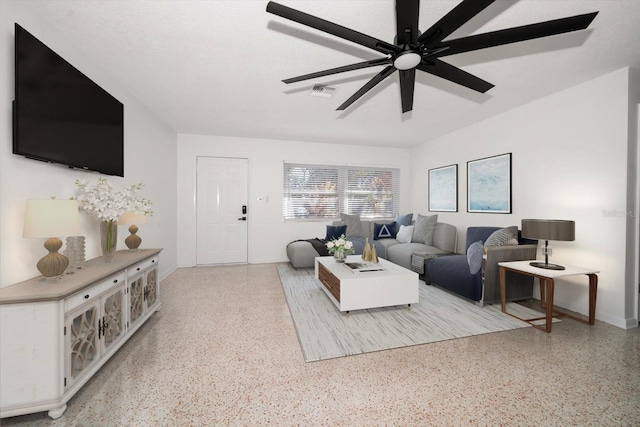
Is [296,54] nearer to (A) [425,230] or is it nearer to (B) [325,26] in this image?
(B) [325,26]

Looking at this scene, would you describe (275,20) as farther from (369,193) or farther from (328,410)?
(369,193)

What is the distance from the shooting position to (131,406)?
60.9 inches

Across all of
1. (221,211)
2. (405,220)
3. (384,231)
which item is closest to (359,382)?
(384,231)

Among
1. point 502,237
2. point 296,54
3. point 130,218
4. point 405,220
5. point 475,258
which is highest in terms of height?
point 296,54

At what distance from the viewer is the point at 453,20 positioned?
4.33 feet

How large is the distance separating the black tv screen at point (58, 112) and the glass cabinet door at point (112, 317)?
3.58 ft

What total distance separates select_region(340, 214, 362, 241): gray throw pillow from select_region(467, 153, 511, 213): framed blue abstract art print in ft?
6.73

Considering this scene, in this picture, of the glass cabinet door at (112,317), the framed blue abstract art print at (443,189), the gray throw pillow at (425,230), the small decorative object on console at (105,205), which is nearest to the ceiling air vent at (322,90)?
the small decorative object on console at (105,205)

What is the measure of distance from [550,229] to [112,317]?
4.08 metres

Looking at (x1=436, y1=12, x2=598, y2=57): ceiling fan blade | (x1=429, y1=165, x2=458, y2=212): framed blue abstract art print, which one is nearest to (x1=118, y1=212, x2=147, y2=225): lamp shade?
(x1=436, y1=12, x2=598, y2=57): ceiling fan blade

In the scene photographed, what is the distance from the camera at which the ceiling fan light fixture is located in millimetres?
1552

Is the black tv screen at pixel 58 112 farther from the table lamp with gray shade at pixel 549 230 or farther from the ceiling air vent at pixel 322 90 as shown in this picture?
the table lamp with gray shade at pixel 549 230

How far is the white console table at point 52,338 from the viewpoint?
1359 mm

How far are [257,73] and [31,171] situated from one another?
1.99 m
